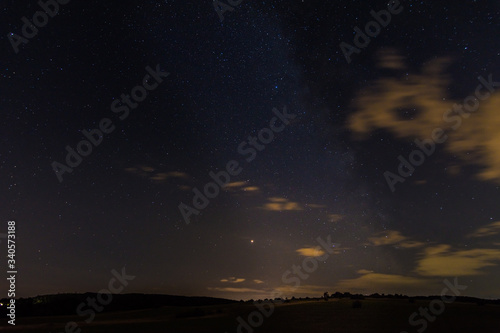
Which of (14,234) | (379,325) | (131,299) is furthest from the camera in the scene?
(131,299)

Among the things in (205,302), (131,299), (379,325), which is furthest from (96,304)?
(379,325)

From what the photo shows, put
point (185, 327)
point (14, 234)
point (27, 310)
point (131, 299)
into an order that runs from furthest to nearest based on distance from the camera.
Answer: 1. point (131, 299)
2. point (27, 310)
3. point (14, 234)
4. point (185, 327)

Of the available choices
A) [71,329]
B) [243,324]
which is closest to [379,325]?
[243,324]

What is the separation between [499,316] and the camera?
57.2ft

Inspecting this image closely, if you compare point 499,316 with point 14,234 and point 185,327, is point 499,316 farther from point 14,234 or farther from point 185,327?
point 14,234

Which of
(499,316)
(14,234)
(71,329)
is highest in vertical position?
(14,234)

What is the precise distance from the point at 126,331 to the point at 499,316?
15157 mm

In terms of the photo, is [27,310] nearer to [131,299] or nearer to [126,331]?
[131,299]

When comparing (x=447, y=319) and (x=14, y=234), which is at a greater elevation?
(x=14, y=234)

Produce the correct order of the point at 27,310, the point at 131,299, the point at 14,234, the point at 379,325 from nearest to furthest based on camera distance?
1. the point at 379,325
2. the point at 14,234
3. the point at 27,310
4. the point at 131,299

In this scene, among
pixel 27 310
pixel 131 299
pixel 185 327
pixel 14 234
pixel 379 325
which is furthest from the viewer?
pixel 131 299

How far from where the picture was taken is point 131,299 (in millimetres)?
32844

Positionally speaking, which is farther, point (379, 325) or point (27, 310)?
point (27, 310)

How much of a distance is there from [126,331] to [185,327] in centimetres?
217
